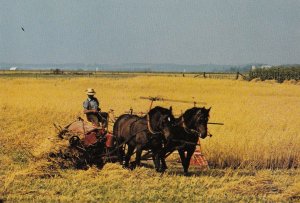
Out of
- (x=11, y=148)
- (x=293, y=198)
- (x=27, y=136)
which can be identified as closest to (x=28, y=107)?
(x=27, y=136)

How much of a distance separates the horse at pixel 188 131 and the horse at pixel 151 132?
0.23m

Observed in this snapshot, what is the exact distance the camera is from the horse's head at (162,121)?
13242mm

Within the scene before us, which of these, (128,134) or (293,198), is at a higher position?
(128,134)

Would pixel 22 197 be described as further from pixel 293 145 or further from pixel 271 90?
pixel 271 90

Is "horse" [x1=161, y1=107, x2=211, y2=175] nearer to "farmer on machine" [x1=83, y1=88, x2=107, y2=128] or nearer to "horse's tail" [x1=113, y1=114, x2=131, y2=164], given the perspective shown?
"horse's tail" [x1=113, y1=114, x2=131, y2=164]

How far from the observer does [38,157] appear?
13.9m

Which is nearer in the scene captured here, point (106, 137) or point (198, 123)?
point (198, 123)

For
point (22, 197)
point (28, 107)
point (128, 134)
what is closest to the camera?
point (22, 197)

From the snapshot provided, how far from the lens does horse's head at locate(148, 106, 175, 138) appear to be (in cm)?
1324

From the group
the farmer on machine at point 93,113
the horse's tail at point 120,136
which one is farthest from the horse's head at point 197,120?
the farmer on machine at point 93,113

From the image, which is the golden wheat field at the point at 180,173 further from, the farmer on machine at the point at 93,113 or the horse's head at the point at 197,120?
the farmer on machine at the point at 93,113

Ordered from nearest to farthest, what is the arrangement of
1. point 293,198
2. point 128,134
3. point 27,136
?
point 293,198 → point 128,134 → point 27,136

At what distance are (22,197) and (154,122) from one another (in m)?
4.02

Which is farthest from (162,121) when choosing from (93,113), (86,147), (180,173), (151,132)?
(93,113)
